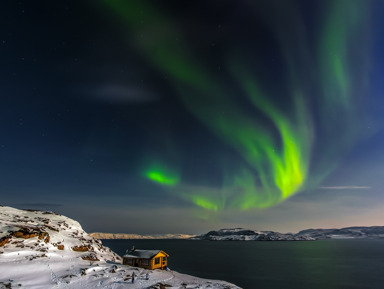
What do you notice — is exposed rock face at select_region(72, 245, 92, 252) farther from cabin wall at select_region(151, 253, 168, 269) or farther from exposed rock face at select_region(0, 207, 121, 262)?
cabin wall at select_region(151, 253, 168, 269)

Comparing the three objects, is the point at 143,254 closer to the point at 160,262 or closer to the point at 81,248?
the point at 160,262

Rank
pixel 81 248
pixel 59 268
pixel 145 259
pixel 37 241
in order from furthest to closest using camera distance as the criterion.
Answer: pixel 81 248 < pixel 37 241 < pixel 145 259 < pixel 59 268

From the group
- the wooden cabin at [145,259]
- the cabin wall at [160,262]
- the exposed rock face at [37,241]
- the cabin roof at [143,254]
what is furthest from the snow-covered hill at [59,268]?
the cabin roof at [143,254]

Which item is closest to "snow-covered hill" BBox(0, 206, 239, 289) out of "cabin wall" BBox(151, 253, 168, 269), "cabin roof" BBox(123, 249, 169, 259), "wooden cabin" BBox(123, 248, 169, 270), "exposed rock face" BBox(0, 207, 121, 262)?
"exposed rock face" BBox(0, 207, 121, 262)

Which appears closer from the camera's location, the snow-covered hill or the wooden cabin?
the snow-covered hill

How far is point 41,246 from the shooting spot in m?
59.1

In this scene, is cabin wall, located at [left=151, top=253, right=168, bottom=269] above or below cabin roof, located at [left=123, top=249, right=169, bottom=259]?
below

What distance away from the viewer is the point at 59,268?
4800 centimetres

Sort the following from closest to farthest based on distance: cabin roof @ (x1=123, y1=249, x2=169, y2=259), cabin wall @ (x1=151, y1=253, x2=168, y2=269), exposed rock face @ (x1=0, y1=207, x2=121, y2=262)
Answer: exposed rock face @ (x1=0, y1=207, x2=121, y2=262) → cabin wall @ (x1=151, y1=253, x2=168, y2=269) → cabin roof @ (x1=123, y1=249, x2=169, y2=259)

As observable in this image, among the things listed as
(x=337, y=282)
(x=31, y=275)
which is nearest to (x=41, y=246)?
(x=31, y=275)

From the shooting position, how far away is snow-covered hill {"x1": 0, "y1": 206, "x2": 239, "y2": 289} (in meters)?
41.1

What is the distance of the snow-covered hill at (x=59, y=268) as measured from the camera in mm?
41094

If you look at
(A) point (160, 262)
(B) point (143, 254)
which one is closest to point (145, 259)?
(B) point (143, 254)

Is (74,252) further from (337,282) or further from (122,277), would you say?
(337,282)
